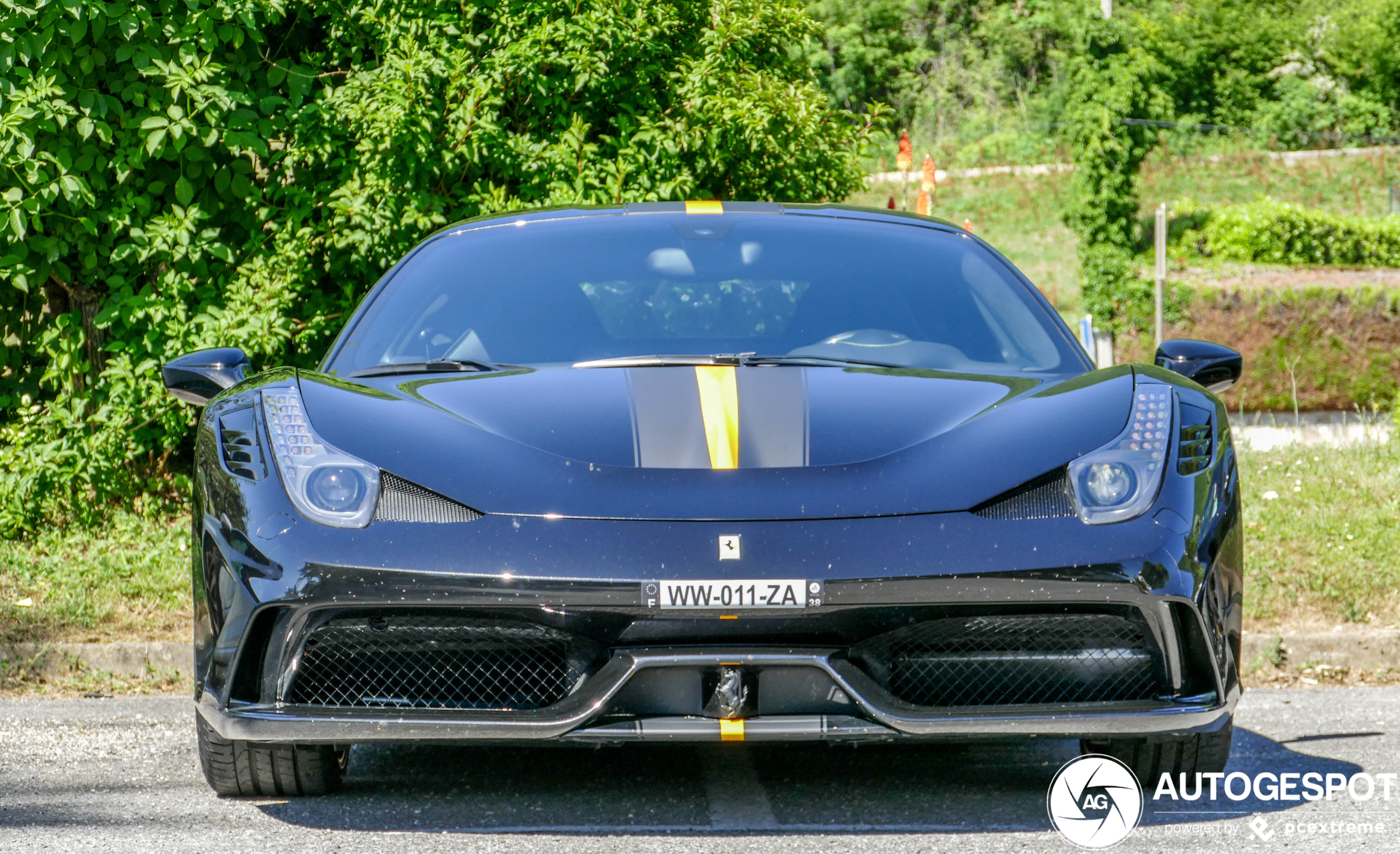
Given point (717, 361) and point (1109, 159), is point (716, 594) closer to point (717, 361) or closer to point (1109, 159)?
point (717, 361)

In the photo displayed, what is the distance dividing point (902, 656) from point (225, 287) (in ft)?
15.3

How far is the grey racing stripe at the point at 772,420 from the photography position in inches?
110

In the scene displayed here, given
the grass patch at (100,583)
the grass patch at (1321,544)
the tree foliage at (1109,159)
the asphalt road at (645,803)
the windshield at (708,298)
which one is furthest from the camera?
the tree foliage at (1109,159)

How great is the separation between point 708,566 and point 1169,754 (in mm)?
1201

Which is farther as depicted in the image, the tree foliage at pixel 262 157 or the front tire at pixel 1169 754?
the tree foliage at pixel 262 157

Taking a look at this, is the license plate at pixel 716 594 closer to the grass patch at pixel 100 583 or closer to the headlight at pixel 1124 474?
the headlight at pixel 1124 474

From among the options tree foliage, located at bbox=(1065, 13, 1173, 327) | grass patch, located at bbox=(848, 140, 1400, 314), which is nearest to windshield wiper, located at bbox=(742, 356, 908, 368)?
tree foliage, located at bbox=(1065, 13, 1173, 327)

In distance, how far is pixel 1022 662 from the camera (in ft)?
8.99

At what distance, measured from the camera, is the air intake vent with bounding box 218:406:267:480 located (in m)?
2.90

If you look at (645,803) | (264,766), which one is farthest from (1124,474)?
(264,766)

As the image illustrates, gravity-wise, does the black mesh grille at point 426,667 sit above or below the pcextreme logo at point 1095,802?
above

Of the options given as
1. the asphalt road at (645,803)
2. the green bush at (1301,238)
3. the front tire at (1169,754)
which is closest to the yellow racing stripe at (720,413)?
the asphalt road at (645,803)

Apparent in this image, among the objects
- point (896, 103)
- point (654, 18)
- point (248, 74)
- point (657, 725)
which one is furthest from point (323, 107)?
point (896, 103)

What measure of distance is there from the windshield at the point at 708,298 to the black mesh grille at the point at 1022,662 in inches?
33.8
